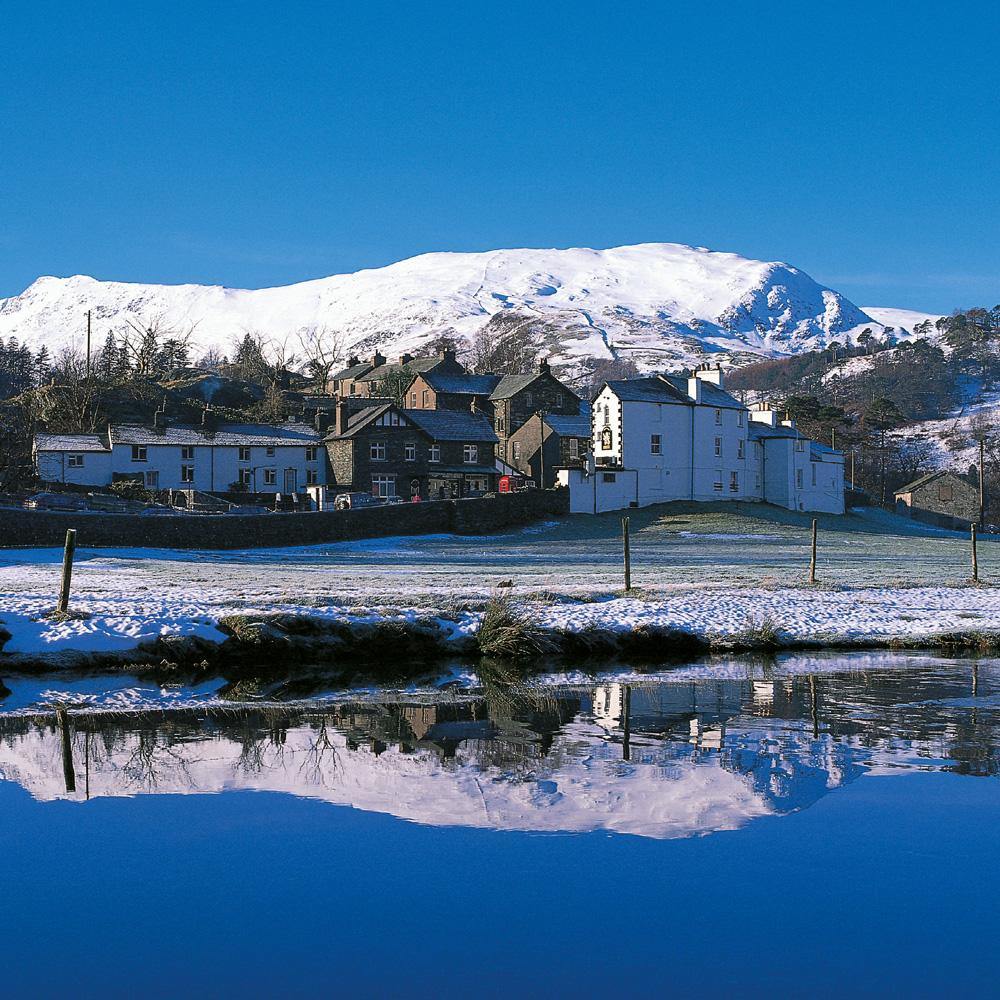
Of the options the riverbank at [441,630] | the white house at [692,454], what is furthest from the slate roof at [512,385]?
the riverbank at [441,630]

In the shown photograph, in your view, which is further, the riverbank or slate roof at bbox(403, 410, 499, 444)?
slate roof at bbox(403, 410, 499, 444)

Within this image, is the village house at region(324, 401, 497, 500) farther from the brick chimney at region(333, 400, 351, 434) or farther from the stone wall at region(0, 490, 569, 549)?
the stone wall at region(0, 490, 569, 549)

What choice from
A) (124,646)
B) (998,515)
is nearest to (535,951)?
(124,646)

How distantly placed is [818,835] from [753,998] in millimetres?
4057

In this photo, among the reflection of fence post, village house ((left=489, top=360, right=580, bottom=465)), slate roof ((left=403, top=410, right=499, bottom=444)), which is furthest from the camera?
village house ((left=489, top=360, right=580, bottom=465))

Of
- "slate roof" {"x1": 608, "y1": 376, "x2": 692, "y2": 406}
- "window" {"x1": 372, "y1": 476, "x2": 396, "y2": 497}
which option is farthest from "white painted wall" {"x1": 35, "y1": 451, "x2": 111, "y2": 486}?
"slate roof" {"x1": 608, "y1": 376, "x2": 692, "y2": 406}

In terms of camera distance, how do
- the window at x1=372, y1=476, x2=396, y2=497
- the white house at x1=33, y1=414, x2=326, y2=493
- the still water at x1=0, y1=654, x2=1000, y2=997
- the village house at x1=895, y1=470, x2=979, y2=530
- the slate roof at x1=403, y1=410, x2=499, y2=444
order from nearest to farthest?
the still water at x1=0, y1=654, x2=1000, y2=997, the white house at x1=33, y1=414, x2=326, y2=493, the window at x1=372, y1=476, x2=396, y2=497, the slate roof at x1=403, y1=410, x2=499, y2=444, the village house at x1=895, y1=470, x2=979, y2=530

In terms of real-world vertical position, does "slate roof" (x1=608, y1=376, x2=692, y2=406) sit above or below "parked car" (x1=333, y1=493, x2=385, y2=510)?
above

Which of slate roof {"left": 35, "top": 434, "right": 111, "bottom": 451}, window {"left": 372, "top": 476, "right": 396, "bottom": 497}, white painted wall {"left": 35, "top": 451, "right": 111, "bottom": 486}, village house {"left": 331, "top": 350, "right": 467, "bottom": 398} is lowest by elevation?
window {"left": 372, "top": 476, "right": 396, "bottom": 497}

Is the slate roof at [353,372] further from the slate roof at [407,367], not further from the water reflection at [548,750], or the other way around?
the water reflection at [548,750]

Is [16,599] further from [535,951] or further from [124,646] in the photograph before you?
[535,951]

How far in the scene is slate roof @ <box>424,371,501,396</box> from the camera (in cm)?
11150

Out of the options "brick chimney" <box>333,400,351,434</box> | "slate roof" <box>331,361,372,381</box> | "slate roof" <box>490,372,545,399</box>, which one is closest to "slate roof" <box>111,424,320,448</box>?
"brick chimney" <box>333,400,351,434</box>

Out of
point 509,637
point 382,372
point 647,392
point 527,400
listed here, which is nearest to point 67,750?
point 509,637
